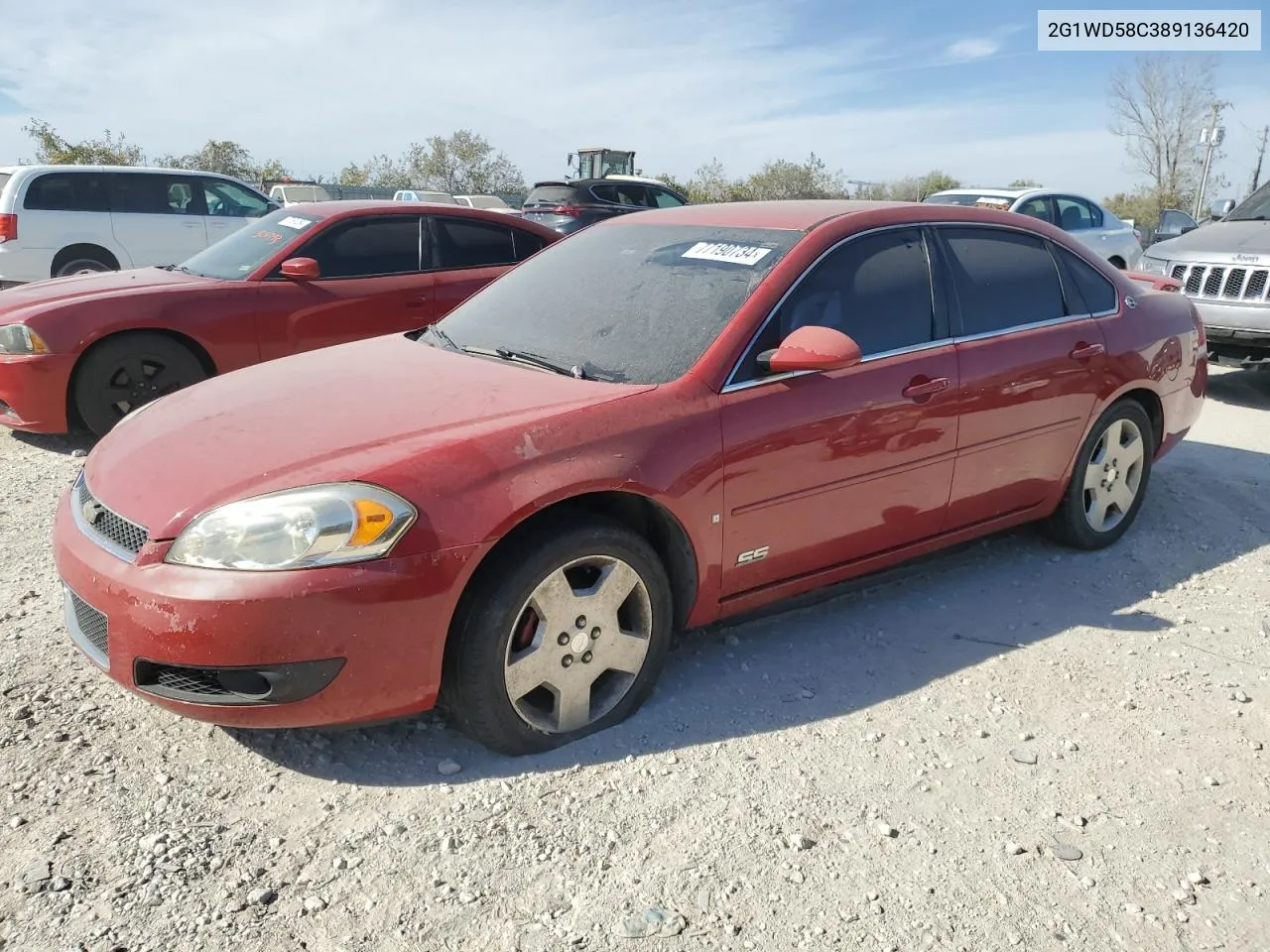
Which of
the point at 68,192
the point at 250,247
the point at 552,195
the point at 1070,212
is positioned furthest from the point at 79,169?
the point at 1070,212

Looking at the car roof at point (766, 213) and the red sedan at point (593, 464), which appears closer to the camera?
the red sedan at point (593, 464)

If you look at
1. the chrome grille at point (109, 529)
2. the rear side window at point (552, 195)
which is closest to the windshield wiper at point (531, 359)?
the chrome grille at point (109, 529)

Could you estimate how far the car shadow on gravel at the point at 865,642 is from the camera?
2.88 metres

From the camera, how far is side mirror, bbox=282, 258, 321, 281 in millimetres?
6074

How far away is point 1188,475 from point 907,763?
383cm

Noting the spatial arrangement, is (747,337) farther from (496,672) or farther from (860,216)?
(496,672)

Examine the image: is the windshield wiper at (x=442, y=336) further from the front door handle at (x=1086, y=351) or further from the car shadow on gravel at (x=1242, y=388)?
the car shadow on gravel at (x=1242, y=388)

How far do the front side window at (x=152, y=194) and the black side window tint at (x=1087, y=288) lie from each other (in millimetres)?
10571

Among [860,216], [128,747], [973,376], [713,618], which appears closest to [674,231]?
[860,216]

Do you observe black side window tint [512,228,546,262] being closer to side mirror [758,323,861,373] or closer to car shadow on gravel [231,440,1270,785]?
car shadow on gravel [231,440,1270,785]

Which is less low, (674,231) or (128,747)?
(674,231)

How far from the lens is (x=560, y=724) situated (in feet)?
9.56

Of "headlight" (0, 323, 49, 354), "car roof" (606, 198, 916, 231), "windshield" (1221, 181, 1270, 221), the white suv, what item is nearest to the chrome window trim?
"car roof" (606, 198, 916, 231)

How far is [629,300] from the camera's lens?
349cm
